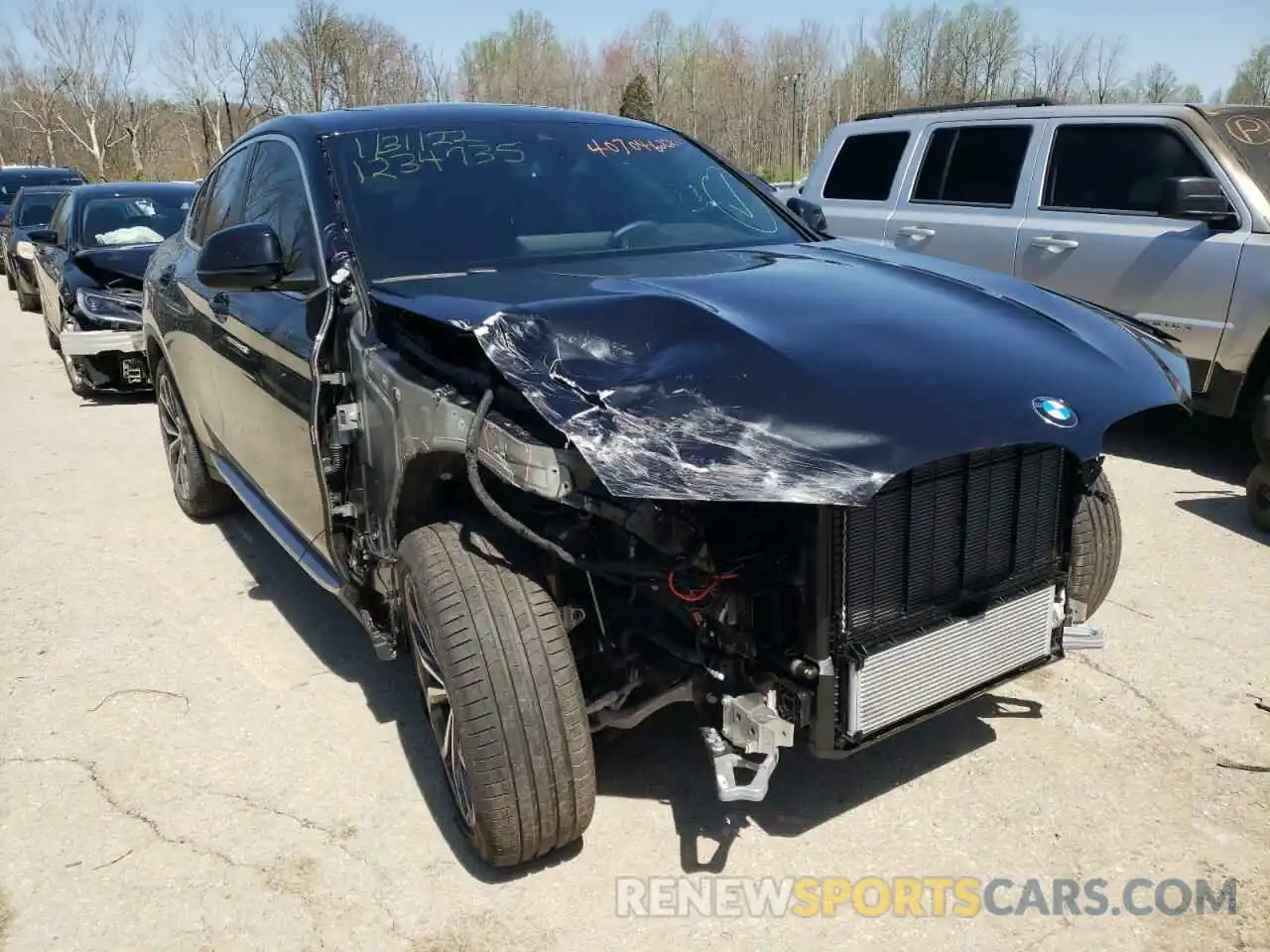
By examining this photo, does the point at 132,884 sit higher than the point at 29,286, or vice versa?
the point at 132,884

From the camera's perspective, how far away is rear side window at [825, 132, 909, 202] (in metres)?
7.59

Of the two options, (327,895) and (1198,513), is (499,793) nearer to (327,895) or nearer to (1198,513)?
(327,895)

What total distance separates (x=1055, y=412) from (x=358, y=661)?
2627 mm

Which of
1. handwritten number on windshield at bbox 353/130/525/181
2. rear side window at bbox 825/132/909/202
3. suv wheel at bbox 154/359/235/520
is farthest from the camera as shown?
rear side window at bbox 825/132/909/202

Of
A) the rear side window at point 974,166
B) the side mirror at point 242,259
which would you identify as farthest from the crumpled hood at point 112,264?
the side mirror at point 242,259

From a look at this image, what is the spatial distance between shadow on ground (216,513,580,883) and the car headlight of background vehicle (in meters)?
3.91

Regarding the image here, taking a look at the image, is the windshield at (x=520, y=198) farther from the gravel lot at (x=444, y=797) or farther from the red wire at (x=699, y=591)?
the gravel lot at (x=444, y=797)

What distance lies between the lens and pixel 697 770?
315cm

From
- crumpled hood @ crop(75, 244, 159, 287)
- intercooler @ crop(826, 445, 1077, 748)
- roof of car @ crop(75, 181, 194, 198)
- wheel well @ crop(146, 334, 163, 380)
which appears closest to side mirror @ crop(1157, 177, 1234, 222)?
intercooler @ crop(826, 445, 1077, 748)

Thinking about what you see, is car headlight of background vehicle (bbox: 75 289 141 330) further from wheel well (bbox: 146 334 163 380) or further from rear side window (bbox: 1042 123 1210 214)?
rear side window (bbox: 1042 123 1210 214)

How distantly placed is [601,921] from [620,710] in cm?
50

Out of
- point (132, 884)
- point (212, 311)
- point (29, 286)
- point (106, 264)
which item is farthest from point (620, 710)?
point (29, 286)

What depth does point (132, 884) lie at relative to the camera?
272cm

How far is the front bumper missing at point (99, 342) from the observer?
27.4 ft
